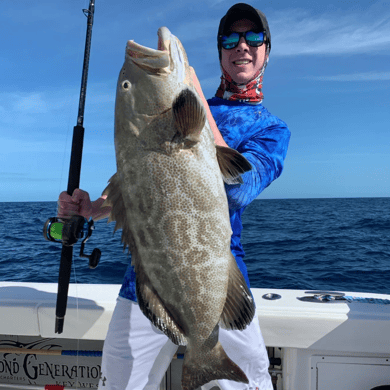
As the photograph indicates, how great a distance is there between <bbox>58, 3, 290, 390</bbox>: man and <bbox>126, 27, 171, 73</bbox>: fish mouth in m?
0.66

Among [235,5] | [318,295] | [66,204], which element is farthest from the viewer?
[318,295]

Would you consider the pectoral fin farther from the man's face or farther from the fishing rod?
the man's face

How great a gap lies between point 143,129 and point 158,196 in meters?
0.30

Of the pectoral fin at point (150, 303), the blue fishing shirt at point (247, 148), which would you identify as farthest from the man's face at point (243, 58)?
the pectoral fin at point (150, 303)

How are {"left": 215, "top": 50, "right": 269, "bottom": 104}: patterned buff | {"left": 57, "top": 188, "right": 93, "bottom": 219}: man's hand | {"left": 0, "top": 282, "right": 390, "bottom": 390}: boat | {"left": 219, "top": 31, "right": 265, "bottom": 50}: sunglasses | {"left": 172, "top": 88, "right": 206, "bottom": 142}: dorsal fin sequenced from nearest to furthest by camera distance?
{"left": 172, "top": 88, "right": 206, "bottom": 142}: dorsal fin, {"left": 57, "top": 188, "right": 93, "bottom": 219}: man's hand, {"left": 219, "top": 31, "right": 265, "bottom": 50}: sunglasses, {"left": 215, "top": 50, "right": 269, "bottom": 104}: patterned buff, {"left": 0, "top": 282, "right": 390, "bottom": 390}: boat

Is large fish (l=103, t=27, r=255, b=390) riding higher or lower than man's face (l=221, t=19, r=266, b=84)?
lower

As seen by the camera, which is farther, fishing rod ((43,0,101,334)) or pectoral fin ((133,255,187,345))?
fishing rod ((43,0,101,334))

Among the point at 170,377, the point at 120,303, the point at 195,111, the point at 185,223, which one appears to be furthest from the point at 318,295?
the point at 195,111

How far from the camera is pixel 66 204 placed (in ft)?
7.71

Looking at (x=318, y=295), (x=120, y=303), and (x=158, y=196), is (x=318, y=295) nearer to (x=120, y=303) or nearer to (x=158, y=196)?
(x=120, y=303)

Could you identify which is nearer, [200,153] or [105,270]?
[200,153]

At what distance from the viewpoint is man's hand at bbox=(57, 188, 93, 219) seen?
2.35m

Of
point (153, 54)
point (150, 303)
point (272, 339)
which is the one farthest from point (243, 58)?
point (272, 339)

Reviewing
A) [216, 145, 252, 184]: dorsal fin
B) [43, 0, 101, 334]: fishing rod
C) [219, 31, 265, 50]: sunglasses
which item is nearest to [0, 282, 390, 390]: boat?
[43, 0, 101, 334]: fishing rod
